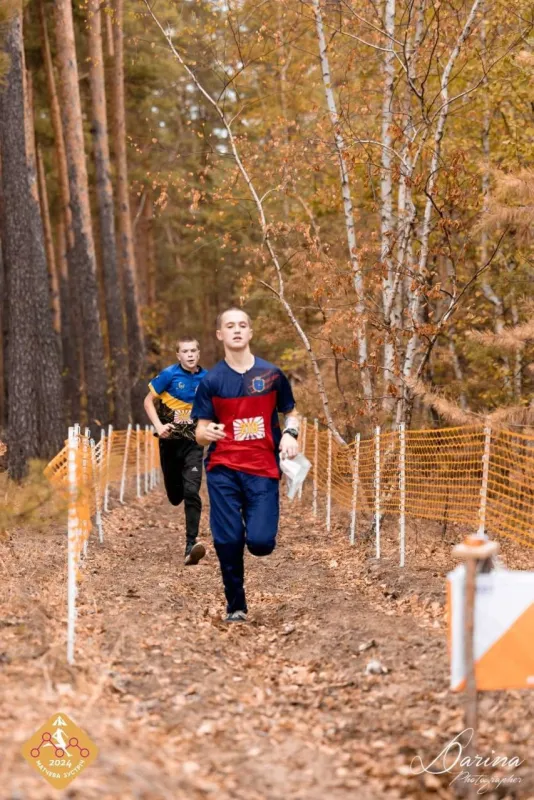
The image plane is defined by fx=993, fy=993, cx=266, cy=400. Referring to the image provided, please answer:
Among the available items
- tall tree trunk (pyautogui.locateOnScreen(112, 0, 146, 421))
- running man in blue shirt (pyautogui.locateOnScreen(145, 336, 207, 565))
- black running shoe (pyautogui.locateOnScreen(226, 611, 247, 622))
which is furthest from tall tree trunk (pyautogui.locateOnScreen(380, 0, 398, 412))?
tall tree trunk (pyautogui.locateOnScreen(112, 0, 146, 421))

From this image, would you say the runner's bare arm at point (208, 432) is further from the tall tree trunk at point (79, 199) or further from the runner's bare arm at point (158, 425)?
the tall tree trunk at point (79, 199)

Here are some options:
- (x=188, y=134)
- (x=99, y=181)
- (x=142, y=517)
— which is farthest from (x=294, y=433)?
(x=188, y=134)

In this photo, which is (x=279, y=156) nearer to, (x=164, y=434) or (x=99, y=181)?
(x=164, y=434)

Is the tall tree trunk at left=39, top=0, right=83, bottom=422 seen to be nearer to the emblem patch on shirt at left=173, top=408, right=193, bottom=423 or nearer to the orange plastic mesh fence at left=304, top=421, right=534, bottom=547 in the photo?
the orange plastic mesh fence at left=304, top=421, right=534, bottom=547

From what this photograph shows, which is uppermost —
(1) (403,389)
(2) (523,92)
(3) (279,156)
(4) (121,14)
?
(4) (121,14)

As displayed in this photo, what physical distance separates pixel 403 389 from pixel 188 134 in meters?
31.4

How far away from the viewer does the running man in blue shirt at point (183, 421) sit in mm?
9617

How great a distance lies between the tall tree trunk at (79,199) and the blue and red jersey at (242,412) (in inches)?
583

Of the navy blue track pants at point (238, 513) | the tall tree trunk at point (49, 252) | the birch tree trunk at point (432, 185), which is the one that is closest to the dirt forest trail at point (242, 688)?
the navy blue track pants at point (238, 513)

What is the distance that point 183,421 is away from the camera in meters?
9.73

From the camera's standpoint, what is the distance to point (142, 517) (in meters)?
15.0

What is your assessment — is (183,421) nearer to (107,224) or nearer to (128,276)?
(107,224)

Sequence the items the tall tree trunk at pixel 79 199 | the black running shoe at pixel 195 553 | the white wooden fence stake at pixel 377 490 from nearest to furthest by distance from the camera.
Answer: the black running shoe at pixel 195 553, the white wooden fence stake at pixel 377 490, the tall tree trunk at pixel 79 199

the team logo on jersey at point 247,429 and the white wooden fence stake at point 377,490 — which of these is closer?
the team logo on jersey at point 247,429
